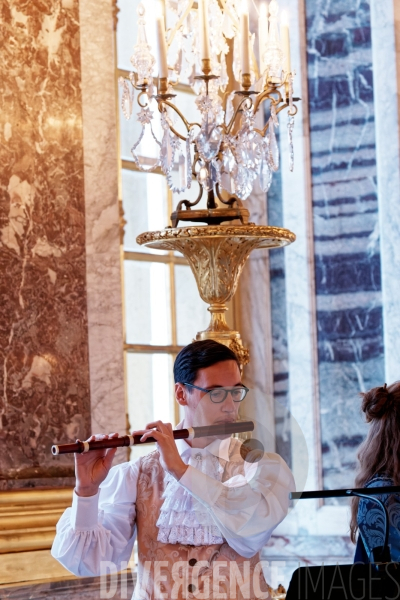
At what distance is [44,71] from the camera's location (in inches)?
167

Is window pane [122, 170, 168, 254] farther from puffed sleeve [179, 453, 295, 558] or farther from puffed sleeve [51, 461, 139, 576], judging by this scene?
puffed sleeve [179, 453, 295, 558]

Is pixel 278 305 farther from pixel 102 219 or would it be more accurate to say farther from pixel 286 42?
pixel 286 42

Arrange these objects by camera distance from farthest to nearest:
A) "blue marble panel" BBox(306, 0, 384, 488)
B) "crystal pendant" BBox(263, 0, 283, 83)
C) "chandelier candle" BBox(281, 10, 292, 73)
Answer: "blue marble panel" BBox(306, 0, 384, 488), "chandelier candle" BBox(281, 10, 292, 73), "crystal pendant" BBox(263, 0, 283, 83)

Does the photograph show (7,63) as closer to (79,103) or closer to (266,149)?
(79,103)

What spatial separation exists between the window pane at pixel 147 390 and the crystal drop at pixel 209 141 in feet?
4.76

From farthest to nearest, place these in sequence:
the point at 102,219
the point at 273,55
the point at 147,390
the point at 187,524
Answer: the point at 147,390
the point at 102,219
the point at 273,55
the point at 187,524

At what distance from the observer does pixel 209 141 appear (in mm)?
3740

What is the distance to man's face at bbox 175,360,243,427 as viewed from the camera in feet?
7.98

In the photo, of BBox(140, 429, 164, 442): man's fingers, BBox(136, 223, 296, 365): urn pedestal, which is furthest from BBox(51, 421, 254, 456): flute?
BBox(136, 223, 296, 365): urn pedestal

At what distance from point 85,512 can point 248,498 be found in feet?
1.33

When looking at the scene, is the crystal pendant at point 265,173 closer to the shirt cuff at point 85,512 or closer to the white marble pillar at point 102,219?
the white marble pillar at point 102,219

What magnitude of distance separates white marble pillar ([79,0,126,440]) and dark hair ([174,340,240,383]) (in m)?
1.72

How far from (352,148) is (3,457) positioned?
249 cm

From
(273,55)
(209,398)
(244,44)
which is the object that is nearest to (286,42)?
(273,55)
